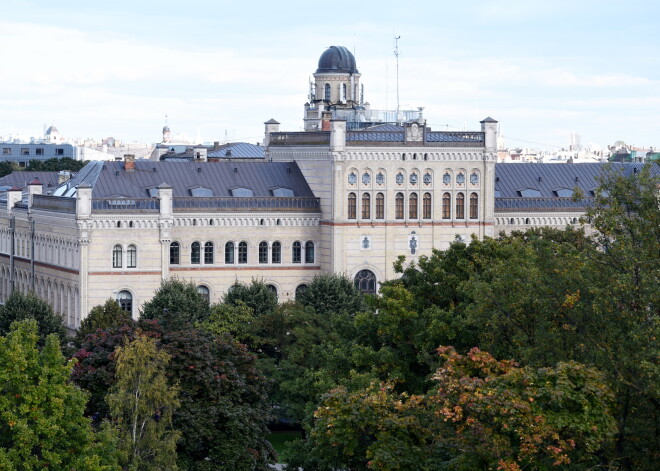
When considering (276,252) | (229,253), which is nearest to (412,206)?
(276,252)

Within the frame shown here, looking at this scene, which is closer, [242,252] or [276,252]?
[242,252]

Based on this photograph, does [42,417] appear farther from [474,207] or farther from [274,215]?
[474,207]

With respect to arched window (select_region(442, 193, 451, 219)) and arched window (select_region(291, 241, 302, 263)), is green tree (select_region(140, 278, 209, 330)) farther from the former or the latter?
arched window (select_region(442, 193, 451, 219))

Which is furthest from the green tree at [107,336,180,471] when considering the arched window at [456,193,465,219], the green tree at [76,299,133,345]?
the arched window at [456,193,465,219]

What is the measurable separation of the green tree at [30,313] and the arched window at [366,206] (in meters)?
26.1

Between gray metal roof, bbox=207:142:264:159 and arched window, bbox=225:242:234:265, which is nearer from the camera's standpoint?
arched window, bbox=225:242:234:265

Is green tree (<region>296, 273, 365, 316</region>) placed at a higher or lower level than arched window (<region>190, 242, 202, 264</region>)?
lower

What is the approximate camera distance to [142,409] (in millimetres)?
59406

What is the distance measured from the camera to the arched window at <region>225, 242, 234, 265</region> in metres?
112

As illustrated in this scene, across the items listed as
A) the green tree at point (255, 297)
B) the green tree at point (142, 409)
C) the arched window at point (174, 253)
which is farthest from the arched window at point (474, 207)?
the green tree at point (142, 409)

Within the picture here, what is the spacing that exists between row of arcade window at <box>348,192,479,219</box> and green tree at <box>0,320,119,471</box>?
193ft

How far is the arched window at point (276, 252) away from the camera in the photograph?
114 metres

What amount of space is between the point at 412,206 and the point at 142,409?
191 ft

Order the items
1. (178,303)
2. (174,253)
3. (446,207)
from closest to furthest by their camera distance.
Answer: (178,303) < (174,253) < (446,207)
